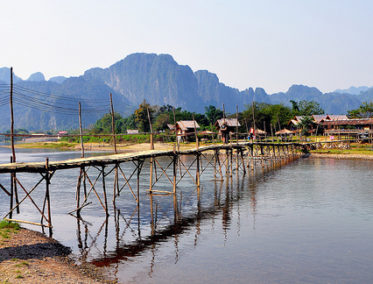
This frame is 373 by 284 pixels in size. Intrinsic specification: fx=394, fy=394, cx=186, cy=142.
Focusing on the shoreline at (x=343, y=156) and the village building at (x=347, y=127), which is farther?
the village building at (x=347, y=127)

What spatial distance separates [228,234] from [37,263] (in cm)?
1118

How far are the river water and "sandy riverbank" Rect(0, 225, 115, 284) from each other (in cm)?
90

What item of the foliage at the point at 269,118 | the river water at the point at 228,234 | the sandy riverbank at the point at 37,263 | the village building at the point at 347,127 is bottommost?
the river water at the point at 228,234

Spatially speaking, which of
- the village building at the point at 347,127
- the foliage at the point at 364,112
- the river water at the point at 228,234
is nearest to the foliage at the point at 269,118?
the foliage at the point at 364,112

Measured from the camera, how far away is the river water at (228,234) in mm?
17734

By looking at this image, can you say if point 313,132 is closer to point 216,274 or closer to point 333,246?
point 333,246

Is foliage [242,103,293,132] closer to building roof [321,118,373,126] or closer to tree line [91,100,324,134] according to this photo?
tree line [91,100,324,134]

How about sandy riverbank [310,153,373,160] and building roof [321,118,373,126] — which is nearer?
sandy riverbank [310,153,373,160]

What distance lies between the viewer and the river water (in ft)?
58.2

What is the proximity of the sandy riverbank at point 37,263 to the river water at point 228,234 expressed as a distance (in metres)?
0.90

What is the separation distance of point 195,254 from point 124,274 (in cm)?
421

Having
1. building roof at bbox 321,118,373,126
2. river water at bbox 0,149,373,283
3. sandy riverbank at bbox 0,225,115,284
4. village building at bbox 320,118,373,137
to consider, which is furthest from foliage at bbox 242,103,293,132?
sandy riverbank at bbox 0,225,115,284

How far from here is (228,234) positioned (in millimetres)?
23594

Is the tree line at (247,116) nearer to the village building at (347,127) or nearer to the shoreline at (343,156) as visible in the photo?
the village building at (347,127)
